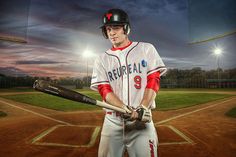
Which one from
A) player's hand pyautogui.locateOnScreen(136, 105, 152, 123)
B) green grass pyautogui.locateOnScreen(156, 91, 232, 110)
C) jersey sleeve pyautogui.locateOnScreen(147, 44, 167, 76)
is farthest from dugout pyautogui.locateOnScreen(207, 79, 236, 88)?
player's hand pyautogui.locateOnScreen(136, 105, 152, 123)

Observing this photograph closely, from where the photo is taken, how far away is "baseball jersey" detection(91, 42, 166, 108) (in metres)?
2.38

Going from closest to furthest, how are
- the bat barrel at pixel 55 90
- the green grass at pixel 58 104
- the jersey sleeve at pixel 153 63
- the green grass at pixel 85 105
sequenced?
the bat barrel at pixel 55 90 < the jersey sleeve at pixel 153 63 < the green grass at pixel 58 104 < the green grass at pixel 85 105

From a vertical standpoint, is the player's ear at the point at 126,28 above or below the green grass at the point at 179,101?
above

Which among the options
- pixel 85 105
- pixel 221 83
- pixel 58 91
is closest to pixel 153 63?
pixel 58 91

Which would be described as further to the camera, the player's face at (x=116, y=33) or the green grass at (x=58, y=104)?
the green grass at (x=58, y=104)

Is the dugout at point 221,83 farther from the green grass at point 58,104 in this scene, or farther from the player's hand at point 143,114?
the player's hand at point 143,114

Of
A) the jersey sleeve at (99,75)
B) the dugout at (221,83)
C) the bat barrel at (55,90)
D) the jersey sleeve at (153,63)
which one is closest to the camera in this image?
the bat barrel at (55,90)

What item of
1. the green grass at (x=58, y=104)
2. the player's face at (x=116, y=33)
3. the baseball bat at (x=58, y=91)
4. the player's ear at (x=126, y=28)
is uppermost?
the player's ear at (x=126, y=28)

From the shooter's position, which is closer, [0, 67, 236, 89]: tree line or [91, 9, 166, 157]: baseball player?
[91, 9, 166, 157]: baseball player

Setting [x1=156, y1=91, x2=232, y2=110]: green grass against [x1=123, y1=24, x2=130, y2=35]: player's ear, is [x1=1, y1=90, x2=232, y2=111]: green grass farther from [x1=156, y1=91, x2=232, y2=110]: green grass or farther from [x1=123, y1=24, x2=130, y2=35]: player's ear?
[x1=123, y1=24, x2=130, y2=35]: player's ear

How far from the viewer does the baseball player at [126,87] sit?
2.25 m

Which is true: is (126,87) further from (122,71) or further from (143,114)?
(143,114)

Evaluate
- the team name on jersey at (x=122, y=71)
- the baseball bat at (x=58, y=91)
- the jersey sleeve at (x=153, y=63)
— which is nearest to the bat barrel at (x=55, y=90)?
the baseball bat at (x=58, y=91)

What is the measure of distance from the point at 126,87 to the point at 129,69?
0.68 ft
